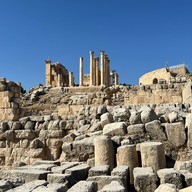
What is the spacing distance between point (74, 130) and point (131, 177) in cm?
410

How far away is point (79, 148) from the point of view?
24.2ft

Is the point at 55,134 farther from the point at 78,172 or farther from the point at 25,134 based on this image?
the point at 78,172

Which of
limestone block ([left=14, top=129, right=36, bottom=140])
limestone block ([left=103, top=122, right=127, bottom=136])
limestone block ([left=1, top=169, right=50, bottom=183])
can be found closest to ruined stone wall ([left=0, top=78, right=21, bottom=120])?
limestone block ([left=14, top=129, right=36, bottom=140])

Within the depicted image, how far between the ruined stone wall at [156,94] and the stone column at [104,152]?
11623 mm

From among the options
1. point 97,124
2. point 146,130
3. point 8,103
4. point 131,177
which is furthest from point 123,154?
point 8,103

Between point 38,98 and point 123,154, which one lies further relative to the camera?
point 38,98

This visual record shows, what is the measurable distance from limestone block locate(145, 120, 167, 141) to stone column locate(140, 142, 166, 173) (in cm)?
97

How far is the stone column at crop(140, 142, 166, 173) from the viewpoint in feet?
19.9

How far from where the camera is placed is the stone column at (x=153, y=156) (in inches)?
239

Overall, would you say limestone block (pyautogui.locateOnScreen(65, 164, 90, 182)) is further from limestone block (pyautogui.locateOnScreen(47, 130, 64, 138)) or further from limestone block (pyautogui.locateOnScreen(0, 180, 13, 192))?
limestone block (pyautogui.locateOnScreen(47, 130, 64, 138))

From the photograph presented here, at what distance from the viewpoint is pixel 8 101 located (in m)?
14.6

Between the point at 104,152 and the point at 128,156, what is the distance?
65cm

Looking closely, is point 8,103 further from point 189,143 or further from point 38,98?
point 38,98

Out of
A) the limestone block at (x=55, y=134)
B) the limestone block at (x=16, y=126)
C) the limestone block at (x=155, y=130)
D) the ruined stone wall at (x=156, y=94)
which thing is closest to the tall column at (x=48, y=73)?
the ruined stone wall at (x=156, y=94)
